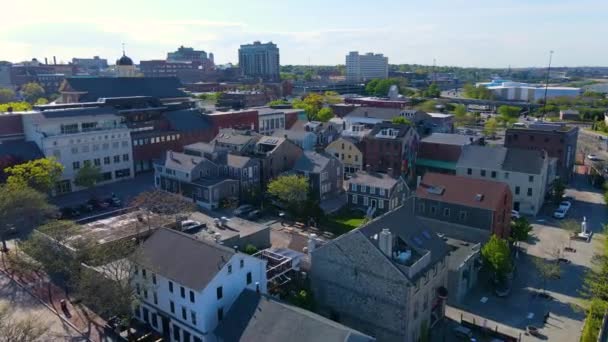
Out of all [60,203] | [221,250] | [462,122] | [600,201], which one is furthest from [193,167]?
[462,122]

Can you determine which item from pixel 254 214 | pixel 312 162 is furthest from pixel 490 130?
pixel 254 214

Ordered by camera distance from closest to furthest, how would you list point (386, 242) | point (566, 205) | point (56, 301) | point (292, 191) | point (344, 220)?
1. point (386, 242)
2. point (56, 301)
3. point (292, 191)
4. point (344, 220)
5. point (566, 205)

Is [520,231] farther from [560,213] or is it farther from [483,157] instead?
[483,157]

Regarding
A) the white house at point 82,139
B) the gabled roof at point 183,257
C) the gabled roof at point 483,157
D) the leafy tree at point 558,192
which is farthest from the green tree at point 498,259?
the white house at point 82,139

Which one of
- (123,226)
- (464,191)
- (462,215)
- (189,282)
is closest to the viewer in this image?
(189,282)

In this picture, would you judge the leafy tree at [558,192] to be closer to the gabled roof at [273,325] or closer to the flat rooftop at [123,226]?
the gabled roof at [273,325]

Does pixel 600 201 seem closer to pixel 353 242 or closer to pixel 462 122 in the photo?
pixel 353 242
